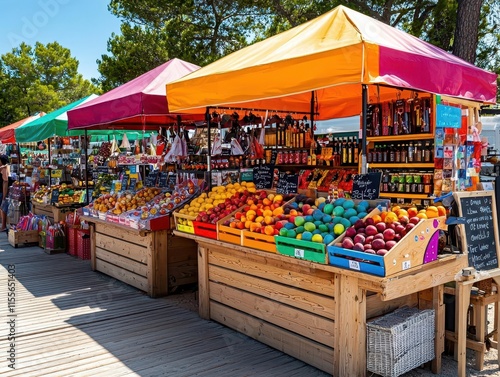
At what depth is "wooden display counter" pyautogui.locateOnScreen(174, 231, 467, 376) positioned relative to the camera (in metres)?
3.02

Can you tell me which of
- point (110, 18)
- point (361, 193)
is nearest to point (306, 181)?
point (361, 193)

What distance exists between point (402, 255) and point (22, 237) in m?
7.51

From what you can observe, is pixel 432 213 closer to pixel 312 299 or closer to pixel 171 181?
pixel 312 299

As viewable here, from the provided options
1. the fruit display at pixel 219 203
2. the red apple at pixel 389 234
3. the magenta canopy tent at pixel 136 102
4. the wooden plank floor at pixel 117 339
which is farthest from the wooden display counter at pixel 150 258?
the red apple at pixel 389 234

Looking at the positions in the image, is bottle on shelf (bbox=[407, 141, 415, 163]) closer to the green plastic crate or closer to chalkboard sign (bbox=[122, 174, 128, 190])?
the green plastic crate

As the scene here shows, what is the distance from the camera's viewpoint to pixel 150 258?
5.22 meters

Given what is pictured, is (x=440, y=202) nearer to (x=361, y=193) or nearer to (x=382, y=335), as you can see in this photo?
(x=361, y=193)

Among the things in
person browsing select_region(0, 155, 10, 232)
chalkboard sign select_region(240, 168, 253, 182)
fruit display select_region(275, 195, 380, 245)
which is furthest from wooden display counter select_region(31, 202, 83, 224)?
fruit display select_region(275, 195, 380, 245)

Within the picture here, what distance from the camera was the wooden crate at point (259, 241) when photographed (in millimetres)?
3523

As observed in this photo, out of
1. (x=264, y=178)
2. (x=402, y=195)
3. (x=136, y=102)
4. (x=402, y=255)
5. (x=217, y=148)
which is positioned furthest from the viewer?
(x=217, y=148)

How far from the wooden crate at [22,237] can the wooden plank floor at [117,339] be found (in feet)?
8.86

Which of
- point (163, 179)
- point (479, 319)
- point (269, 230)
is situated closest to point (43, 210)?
point (163, 179)

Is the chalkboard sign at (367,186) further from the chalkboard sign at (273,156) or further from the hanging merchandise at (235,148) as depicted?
the chalkboard sign at (273,156)

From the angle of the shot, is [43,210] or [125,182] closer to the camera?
[125,182]
